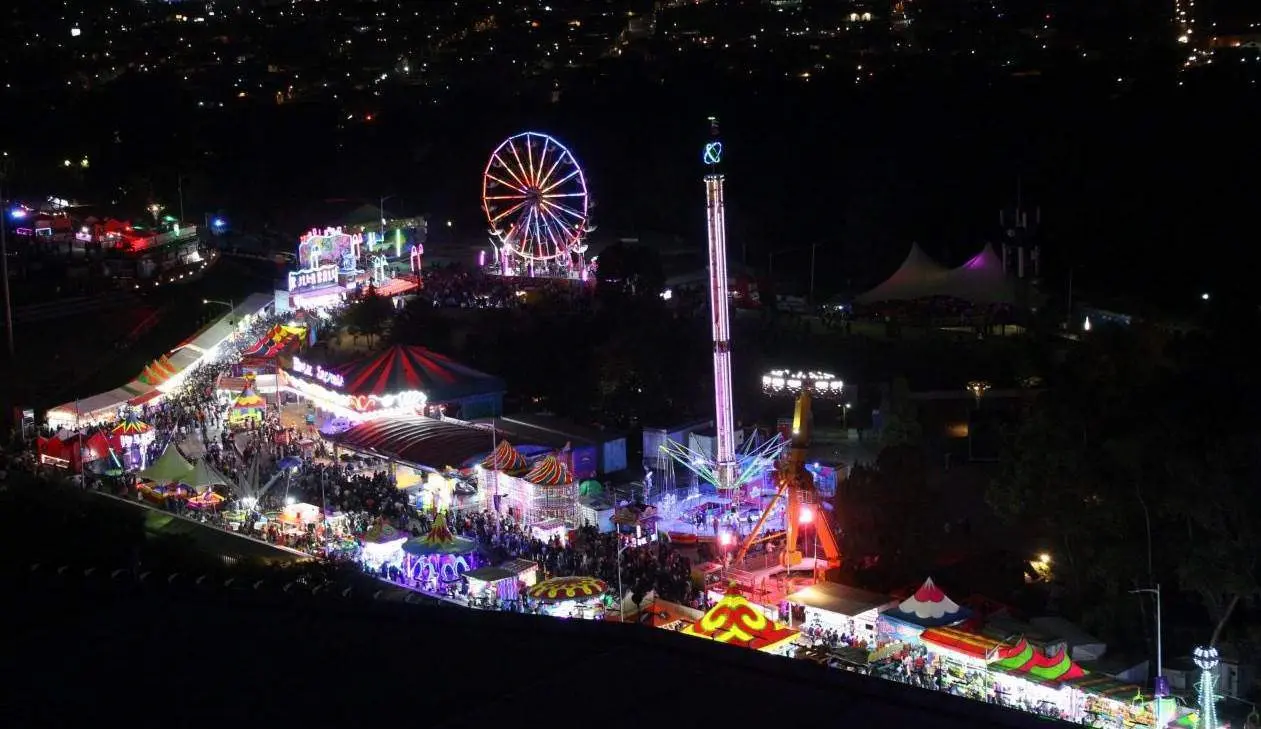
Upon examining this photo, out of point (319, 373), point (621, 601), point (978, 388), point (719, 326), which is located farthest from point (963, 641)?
point (319, 373)

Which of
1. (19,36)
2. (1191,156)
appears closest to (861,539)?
(1191,156)

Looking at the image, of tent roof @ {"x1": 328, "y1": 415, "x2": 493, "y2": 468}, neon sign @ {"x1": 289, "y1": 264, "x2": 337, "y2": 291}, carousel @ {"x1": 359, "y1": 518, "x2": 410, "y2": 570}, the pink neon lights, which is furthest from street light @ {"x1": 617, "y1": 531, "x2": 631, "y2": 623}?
neon sign @ {"x1": 289, "y1": 264, "x2": 337, "y2": 291}

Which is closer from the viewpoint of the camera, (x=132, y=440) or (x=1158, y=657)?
(x=1158, y=657)

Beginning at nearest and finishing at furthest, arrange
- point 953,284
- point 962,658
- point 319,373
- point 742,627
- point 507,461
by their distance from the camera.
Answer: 1. point 962,658
2. point 742,627
3. point 507,461
4. point 319,373
5. point 953,284

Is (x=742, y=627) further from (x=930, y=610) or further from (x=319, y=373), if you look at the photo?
(x=319, y=373)

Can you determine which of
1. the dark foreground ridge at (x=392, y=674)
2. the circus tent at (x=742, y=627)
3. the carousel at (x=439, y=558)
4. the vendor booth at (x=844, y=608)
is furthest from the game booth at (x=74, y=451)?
the vendor booth at (x=844, y=608)

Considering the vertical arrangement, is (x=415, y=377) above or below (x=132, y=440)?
above

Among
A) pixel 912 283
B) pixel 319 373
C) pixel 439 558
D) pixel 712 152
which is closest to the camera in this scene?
pixel 439 558
